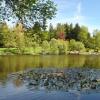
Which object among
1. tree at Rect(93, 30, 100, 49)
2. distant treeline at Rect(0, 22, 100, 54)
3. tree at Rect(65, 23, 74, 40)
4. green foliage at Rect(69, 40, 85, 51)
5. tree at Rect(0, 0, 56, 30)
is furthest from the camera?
tree at Rect(65, 23, 74, 40)

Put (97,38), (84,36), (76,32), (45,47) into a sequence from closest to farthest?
(45,47) → (84,36) → (97,38) → (76,32)

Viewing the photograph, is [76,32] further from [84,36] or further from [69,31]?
[84,36]

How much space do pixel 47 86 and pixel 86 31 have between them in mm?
109893

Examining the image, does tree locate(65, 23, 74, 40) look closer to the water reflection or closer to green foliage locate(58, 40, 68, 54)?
green foliage locate(58, 40, 68, 54)

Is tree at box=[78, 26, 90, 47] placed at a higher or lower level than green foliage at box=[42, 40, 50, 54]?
higher

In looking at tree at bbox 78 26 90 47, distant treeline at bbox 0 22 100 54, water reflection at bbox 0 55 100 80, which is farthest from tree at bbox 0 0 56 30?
tree at bbox 78 26 90 47

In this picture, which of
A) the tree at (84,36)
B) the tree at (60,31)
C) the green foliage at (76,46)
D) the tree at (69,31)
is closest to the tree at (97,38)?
the tree at (84,36)

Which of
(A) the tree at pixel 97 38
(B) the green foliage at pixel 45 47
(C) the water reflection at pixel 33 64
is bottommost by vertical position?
(C) the water reflection at pixel 33 64

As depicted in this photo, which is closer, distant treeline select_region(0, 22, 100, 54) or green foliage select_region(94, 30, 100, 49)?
distant treeline select_region(0, 22, 100, 54)

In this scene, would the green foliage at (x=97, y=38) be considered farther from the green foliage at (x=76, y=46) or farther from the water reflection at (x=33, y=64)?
the water reflection at (x=33, y=64)

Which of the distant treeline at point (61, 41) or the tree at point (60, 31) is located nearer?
the distant treeline at point (61, 41)

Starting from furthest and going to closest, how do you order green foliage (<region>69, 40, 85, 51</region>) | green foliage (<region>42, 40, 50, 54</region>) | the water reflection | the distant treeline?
green foliage (<region>69, 40, 85, 51</region>)
green foliage (<region>42, 40, 50, 54</region>)
the distant treeline
the water reflection

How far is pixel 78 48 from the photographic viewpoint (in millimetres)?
117062

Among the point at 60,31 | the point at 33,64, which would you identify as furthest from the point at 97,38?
the point at 33,64
